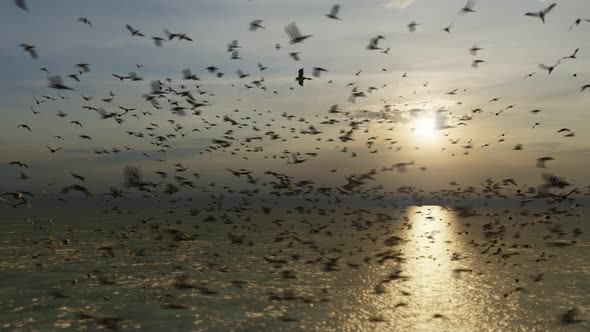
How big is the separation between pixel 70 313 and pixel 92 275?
1481 centimetres

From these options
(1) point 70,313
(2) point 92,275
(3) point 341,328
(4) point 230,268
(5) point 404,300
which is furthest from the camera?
(4) point 230,268

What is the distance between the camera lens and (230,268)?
47.5m

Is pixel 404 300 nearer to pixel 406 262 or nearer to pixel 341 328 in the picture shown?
pixel 341 328

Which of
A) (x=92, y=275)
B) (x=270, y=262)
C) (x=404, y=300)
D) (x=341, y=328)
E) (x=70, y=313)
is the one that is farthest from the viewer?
(x=270, y=262)

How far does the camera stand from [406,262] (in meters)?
54.1

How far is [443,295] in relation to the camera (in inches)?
1431

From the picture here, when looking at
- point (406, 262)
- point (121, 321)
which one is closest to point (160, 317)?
point (121, 321)

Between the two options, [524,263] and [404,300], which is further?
[524,263]

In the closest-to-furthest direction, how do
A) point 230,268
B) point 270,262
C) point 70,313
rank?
point 70,313, point 230,268, point 270,262

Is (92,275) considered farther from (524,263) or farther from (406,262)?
(524,263)

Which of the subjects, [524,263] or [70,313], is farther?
[524,263]

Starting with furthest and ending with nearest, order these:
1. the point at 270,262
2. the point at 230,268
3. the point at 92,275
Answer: the point at 270,262
the point at 230,268
the point at 92,275

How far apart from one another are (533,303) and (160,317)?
80.2ft

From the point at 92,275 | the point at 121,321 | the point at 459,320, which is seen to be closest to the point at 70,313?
the point at 121,321
